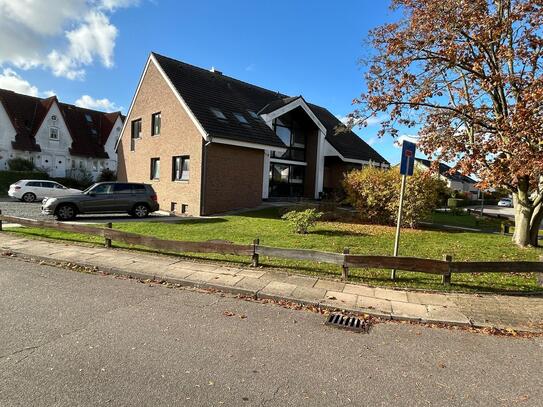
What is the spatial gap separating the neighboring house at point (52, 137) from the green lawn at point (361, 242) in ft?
87.9

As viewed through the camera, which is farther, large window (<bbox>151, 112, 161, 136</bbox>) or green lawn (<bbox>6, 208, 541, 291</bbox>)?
large window (<bbox>151, 112, 161, 136</bbox>)

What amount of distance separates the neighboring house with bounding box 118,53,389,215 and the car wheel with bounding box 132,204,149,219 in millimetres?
2017

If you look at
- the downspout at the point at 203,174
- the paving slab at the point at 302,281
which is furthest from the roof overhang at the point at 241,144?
the paving slab at the point at 302,281

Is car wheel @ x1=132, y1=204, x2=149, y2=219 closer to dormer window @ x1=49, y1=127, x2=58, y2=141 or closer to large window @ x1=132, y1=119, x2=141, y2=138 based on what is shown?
large window @ x1=132, y1=119, x2=141, y2=138

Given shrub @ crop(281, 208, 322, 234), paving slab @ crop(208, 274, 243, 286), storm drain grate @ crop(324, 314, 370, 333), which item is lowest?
storm drain grate @ crop(324, 314, 370, 333)

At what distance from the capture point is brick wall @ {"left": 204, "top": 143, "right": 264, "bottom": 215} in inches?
659

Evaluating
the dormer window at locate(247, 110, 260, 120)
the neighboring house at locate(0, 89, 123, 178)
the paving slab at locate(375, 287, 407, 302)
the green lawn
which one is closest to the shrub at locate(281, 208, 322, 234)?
the green lawn

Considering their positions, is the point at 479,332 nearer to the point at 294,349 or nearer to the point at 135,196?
the point at 294,349

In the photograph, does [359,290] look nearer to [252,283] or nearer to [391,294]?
[391,294]

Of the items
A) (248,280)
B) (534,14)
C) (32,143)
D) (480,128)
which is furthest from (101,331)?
(32,143)

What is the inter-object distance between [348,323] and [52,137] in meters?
38.9

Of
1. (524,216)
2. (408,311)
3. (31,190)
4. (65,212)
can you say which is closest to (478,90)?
(524,216)

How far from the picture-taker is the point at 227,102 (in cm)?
2036

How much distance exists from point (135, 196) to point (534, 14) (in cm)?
1576
